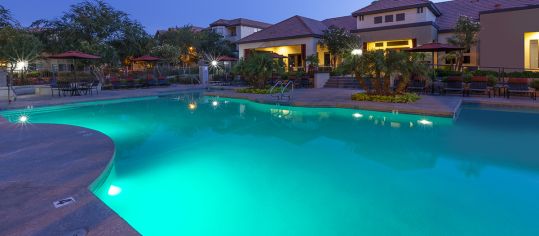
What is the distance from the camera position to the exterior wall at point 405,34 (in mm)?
23609

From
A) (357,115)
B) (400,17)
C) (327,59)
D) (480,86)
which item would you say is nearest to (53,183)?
(357,115)

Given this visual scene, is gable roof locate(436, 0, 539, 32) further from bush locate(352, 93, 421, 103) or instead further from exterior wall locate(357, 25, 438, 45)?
bush locate(352, 93, 421, 103)

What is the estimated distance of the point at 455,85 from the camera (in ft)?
51.4

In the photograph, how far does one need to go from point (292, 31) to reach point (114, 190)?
83.7 ft

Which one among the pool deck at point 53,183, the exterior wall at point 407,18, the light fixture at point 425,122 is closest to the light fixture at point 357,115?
the light fixture at point 425,122

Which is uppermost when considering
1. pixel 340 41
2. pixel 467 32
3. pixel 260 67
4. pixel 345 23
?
pixel 345 23

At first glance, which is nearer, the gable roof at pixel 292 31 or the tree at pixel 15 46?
the tree at pixel 15 46

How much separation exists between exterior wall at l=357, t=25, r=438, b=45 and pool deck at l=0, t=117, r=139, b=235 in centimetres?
2235

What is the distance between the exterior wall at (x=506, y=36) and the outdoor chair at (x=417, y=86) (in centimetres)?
576

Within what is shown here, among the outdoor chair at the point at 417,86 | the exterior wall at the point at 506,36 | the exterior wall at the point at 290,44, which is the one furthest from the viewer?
the exterior wall at the point at 290,44

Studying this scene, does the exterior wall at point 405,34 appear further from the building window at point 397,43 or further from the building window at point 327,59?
the building window at point 327,59

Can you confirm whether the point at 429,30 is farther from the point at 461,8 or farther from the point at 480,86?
the point at 480,86

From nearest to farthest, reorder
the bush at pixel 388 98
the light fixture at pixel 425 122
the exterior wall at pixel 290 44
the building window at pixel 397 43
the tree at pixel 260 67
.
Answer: the light fixture at pixel 425 122, the bush at pixel 388 98, the tree at pixel 260 67, the building window at pixel 397 43, the exterior wall at pixel 290 44

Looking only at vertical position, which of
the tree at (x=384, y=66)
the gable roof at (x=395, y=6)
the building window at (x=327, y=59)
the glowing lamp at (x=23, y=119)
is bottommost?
the glowing lamp at (x=23, y=119)
